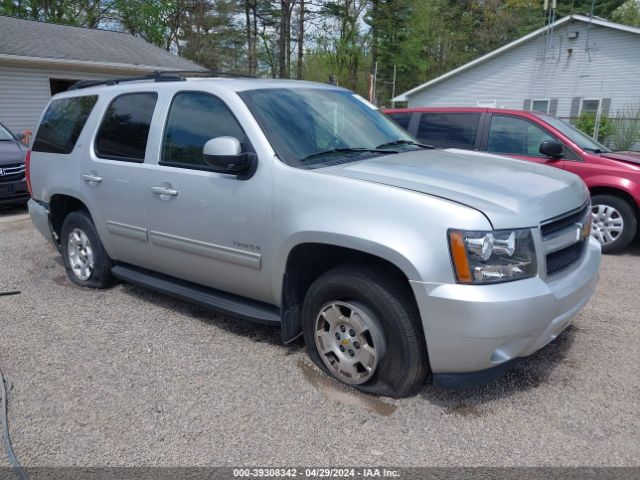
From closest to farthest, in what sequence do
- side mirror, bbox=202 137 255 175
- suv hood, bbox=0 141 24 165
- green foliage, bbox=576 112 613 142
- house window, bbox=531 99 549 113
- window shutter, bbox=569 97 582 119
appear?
1. side mirror, bbox=202 137 255 175
2. suv hood, bbox=0 141 24 165
3. green foliage, bbox=576 112 613 142
4. window shutter, bbox=569 97 582 119
5. house window, bbox=531 99 549 113

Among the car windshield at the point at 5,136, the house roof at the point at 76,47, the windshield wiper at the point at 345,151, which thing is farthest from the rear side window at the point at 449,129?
the house roof at the point at 76,47

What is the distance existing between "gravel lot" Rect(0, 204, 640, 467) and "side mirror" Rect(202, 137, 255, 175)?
4.36 ft

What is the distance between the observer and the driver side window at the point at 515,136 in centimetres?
664

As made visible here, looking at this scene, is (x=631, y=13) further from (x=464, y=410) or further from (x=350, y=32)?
(x=464, y=410)

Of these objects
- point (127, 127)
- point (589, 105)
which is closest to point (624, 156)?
point (127, 127)

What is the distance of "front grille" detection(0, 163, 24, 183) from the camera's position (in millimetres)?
8508

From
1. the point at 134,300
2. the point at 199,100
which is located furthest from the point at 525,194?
the point at 134,300

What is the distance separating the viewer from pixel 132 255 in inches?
174

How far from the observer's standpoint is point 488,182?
9.95 ft

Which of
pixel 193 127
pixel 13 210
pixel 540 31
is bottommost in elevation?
pixel 13 210

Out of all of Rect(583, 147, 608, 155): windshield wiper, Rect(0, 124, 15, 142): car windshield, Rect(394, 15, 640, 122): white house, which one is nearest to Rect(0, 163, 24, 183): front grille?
Rect(0, 124, 15, 142): car windshield

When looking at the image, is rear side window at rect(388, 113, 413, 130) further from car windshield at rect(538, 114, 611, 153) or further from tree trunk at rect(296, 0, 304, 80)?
tree trunk at rect(296, 0, 304, 80)

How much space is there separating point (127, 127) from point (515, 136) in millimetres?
4766

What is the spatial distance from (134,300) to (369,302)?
267 centimetres
